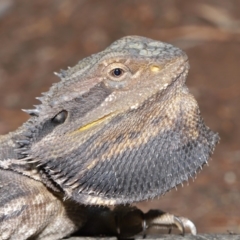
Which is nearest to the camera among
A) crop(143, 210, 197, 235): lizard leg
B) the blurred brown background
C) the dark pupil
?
the dark pupil

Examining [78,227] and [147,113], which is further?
[78,227]

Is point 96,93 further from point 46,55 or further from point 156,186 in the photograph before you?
point 46,55

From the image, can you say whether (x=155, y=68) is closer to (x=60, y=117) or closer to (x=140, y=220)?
(x=60, y=117)

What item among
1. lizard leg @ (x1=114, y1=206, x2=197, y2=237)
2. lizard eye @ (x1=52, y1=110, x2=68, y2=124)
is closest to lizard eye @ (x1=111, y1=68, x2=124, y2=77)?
lizard eye @ (x1=52, y1=110, x2=68, y2=124)

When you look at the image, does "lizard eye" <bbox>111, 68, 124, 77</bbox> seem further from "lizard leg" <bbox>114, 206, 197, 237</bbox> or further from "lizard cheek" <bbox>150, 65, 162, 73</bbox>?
"lizard leg" <bbox>114, 206, 197, 237</bbox>

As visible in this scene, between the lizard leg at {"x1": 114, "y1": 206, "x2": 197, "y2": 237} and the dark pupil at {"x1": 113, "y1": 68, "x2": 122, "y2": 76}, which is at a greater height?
the dark pupil at {"x1": 113, "y1": 68, "x2": 122, "y2": 76}

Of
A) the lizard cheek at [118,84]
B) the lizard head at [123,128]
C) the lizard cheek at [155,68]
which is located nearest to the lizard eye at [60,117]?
the lizard head at [123,128]

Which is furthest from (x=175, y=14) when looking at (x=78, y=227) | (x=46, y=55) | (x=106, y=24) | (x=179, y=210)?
(x=78, y=227)

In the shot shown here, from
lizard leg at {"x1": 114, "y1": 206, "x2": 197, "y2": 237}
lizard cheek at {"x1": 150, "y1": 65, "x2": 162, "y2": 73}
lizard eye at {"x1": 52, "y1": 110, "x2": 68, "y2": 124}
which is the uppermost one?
lizard cheek at {"x1": 150, "y1": 65, "x2": 162, "y2": 73}
